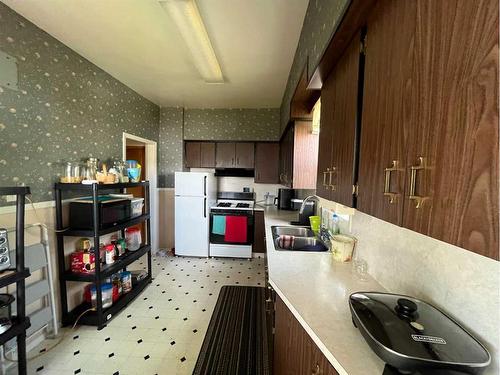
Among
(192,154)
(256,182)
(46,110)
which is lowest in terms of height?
(256,182)

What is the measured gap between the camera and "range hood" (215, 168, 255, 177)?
4195 millimetres

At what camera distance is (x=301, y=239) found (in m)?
2.10

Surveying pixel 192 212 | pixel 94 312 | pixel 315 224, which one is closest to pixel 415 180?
pixel 315 224

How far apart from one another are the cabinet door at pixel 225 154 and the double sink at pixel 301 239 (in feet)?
6.60

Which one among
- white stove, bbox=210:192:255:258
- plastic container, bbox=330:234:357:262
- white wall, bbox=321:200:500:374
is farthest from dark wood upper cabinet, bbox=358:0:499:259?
white stove, bbox=210:192:255:258

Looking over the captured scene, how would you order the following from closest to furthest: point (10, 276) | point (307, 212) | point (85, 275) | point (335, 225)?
1. point (10, 276)
2. point (335, 225)
3. point (85, 275)
4. point (307, 212)

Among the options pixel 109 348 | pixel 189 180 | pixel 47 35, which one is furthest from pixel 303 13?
pixel 109 348

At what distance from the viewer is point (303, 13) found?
1617mm

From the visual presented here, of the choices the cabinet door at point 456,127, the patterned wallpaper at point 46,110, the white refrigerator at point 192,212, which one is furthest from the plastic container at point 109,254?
the cabinet door at point 456,127

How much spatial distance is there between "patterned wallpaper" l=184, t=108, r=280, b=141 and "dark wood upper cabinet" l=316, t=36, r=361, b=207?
2.61m

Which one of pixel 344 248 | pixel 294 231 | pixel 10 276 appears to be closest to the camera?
pixel 10 276

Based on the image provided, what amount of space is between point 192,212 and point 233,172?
1.09m

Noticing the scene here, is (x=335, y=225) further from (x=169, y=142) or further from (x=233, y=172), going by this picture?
(x=169, y=142)

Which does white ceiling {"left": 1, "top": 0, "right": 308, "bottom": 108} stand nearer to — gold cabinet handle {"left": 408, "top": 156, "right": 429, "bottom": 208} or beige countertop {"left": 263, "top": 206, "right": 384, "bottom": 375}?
gold cabinet handle {"left": 408, "top": 156, "right": 429, "bottom": 208}
